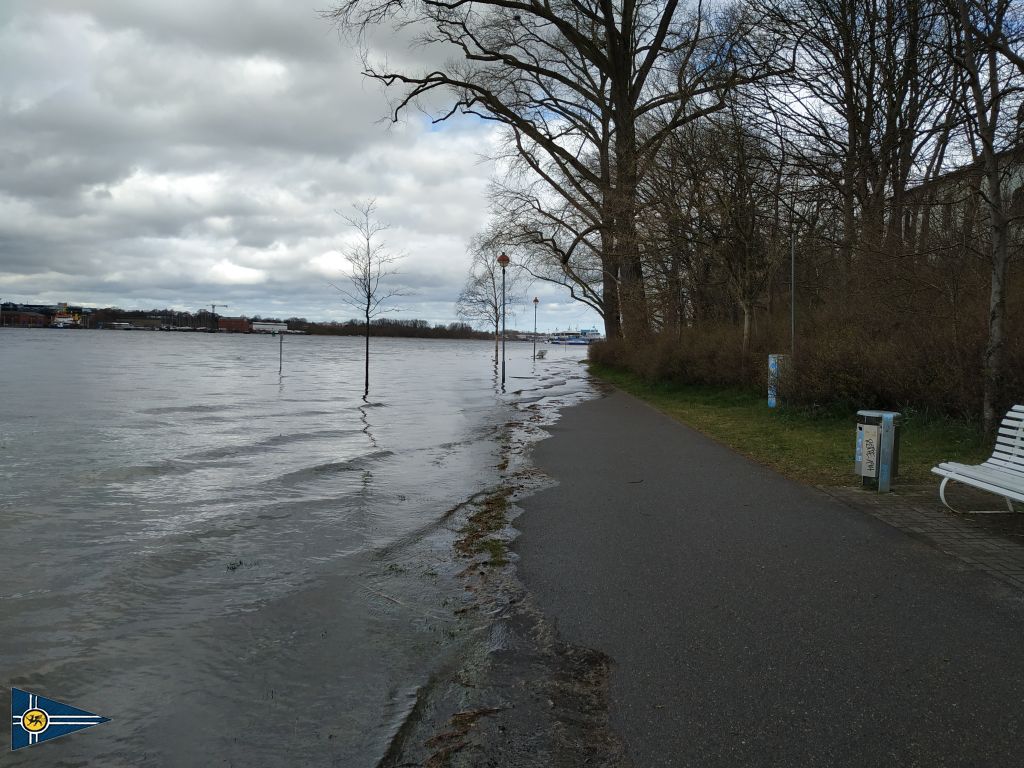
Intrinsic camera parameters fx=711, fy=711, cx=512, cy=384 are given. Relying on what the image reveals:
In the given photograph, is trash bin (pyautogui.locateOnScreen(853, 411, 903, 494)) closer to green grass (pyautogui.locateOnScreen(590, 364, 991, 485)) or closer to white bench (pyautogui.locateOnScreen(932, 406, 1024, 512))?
green grass (pyautogui.locateOnScreen(590, 364, 991, 485))

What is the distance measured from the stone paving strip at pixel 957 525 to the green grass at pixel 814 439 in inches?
29.3

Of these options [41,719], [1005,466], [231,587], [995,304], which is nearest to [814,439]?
[995,304]

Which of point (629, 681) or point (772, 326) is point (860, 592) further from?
point (772, 326)

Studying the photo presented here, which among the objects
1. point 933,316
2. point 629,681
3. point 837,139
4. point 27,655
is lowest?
point 27,655

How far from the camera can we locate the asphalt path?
2.99 meters

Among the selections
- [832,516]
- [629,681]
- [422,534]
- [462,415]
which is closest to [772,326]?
[462,415]

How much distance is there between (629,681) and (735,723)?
577mm

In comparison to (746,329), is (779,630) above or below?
below

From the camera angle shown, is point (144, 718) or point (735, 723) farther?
point (144, 718)

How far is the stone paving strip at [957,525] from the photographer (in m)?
5.21

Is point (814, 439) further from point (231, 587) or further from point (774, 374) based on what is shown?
point (231, 587)

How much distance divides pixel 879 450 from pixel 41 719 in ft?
24.6

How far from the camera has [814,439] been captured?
1133 centimetres

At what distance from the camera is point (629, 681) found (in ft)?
11.6
